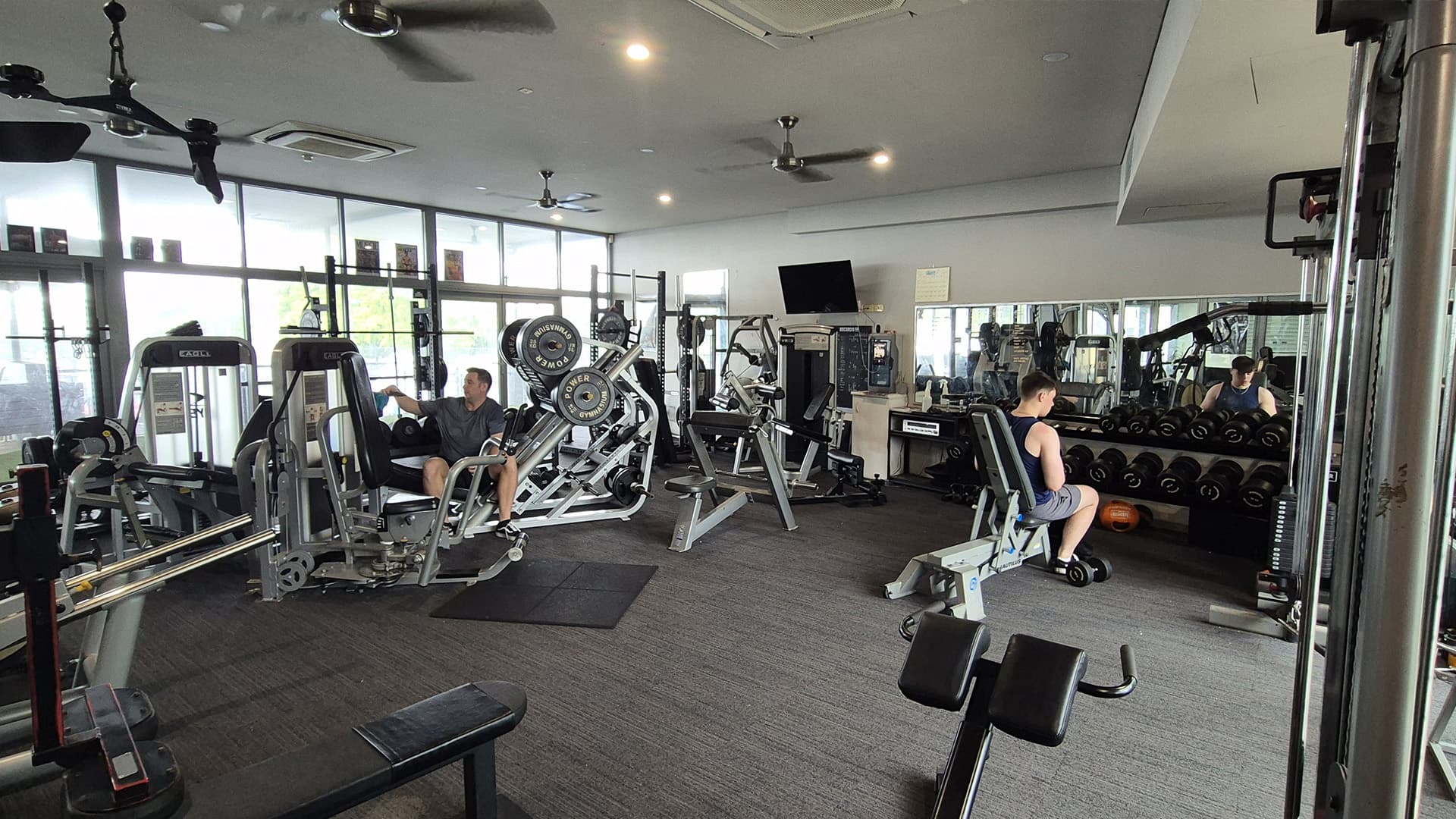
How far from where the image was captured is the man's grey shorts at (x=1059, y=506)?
3539mm

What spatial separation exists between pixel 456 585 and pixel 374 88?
8.65 ft

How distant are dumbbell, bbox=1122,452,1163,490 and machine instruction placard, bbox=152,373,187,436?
5.98m

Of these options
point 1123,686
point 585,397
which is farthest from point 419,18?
point 1123,686

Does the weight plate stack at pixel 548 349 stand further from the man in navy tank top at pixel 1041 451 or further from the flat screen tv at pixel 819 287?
the flat screen tv at pixel 819 287

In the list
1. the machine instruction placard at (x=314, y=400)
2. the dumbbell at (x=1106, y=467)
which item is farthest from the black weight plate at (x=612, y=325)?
the dumbbell at (x=1106, y=467)

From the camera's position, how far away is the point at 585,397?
4.31m

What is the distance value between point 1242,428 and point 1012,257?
231 centimetres

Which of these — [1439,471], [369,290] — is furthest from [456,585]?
[369,290]

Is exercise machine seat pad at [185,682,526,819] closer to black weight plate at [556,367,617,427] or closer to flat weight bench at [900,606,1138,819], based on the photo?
flat weight bench at [900,606,1138,819]

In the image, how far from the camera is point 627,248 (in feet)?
29.7

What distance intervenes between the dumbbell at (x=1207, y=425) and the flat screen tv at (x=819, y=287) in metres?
3.13

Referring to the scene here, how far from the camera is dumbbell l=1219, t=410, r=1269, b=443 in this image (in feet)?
14.7

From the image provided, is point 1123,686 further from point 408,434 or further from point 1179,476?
point 408,434

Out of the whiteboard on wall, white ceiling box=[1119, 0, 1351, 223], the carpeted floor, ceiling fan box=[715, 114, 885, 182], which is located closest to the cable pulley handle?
the carpeted floor
